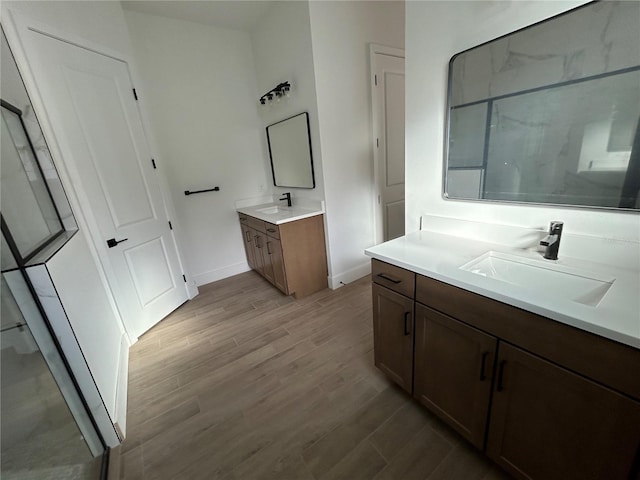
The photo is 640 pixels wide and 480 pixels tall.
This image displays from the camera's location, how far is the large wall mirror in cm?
96

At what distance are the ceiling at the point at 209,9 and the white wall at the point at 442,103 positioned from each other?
1.82 meters

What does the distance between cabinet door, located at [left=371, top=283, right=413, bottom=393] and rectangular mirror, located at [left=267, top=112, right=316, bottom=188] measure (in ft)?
5.22

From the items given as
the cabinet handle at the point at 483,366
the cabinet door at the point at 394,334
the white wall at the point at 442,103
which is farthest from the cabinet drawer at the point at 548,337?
the white wall at the point at 442,103

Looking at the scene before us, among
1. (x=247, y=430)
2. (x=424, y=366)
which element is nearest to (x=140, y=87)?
(x=247, y=430)

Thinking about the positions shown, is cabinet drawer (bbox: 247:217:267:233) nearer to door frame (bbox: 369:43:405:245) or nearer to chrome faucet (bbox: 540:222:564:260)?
door frame (bbox: 369:43:405:245)

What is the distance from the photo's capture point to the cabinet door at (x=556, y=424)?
762mm

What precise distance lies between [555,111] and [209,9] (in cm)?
299

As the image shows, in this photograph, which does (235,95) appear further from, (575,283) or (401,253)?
(575,283)

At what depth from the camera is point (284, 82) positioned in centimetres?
266

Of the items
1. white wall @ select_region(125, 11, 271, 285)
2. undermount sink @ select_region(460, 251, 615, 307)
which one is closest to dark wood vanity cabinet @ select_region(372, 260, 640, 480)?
undermount sink @ select_region(460, 251, 615, 307)

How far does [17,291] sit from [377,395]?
1.84 m

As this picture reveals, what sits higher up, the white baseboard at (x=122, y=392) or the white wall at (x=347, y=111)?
the white wall at (x=347, y=111)

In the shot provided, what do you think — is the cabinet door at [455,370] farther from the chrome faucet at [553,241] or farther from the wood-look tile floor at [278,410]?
the chrome faucet at [553,241]

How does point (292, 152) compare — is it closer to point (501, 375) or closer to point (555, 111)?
point (555, 111)
